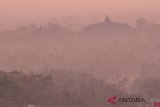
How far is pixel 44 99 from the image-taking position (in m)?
43.8

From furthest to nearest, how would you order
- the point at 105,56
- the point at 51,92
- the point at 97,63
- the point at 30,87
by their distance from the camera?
1. the point at 105,56
2. the point at 97,63
3. the point at 51,92
4. the point at 30,87

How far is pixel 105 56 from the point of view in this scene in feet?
615

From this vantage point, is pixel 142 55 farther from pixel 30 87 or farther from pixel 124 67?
pixel 30 87

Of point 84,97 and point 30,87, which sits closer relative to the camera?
point 30,87

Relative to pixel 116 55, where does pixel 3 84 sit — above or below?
below

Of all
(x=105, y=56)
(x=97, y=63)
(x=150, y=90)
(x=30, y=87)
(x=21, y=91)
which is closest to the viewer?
(x=21, y=91)

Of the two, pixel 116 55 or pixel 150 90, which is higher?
pixel 116 55

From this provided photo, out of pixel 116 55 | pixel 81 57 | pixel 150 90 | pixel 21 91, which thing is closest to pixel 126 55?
pixel 116 55

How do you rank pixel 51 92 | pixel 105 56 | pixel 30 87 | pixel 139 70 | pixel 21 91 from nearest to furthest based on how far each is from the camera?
pixel 21 91 < pixel 30 87 < pixel 51 92 < pixel 139 70 < pixel 105 56

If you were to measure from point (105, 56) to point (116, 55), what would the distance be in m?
9.33

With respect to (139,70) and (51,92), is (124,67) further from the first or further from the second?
(51,92)

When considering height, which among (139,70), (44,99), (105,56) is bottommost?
(44,99)

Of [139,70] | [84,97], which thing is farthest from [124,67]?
[84,97]

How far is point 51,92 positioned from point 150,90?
122ft
